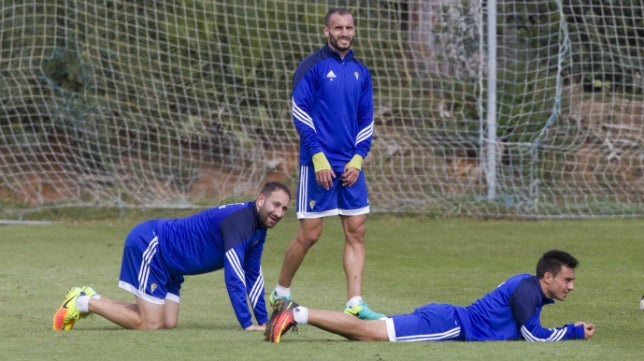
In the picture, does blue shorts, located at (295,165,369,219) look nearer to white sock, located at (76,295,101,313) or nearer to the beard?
the beard

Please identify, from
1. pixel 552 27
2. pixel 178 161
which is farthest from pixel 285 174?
pixel 552 27

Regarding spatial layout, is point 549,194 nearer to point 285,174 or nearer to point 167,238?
point 285,174

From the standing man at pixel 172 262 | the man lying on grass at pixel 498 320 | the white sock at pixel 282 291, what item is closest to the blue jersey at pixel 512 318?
the man lying on grass at pixel 498 320

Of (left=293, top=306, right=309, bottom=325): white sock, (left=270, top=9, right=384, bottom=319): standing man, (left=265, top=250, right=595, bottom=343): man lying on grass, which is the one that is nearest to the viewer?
(left=293, top=306, right=309, bottom=325): white sock

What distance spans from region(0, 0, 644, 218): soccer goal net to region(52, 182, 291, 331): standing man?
7.57m

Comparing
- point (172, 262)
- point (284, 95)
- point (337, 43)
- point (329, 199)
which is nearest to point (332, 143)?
point (329, 199)

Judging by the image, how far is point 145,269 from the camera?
7.95 meters

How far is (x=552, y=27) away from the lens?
52.5ft

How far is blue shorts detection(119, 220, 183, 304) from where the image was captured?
7938 millimetres

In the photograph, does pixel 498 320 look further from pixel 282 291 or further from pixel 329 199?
pixel 282 291

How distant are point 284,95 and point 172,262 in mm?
8373

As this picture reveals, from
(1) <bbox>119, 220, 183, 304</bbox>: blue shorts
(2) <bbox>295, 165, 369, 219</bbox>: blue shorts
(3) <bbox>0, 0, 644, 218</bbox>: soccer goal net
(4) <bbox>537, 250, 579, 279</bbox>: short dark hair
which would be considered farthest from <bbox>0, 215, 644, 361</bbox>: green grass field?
(3) <bbox>0, 0, 644, 218</bbox>: soccer goal net

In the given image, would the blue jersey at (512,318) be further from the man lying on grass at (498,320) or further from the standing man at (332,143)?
the standing man at (332,143)

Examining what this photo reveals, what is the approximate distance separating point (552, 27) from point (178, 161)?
5265 millimetres
